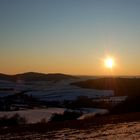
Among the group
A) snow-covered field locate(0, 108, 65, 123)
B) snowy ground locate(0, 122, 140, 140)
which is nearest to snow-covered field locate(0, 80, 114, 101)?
snow-covered field locate(0, 108, 65, 123)

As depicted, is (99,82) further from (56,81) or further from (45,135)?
(45,135)

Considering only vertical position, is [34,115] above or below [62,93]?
below

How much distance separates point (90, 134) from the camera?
1434cm

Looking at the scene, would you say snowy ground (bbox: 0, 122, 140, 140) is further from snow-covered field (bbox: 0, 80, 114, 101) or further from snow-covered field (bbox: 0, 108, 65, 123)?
snow-covered field (bbox: 0, 80, 114, 101)

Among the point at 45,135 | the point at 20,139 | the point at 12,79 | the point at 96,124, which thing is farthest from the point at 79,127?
the point at 12,79

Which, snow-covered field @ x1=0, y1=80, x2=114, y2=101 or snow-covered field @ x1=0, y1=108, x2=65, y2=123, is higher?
snow-covered field @ x1=0, y1=80, x2=114, y2=101

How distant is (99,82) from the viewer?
124 m

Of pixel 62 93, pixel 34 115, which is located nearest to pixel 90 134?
pixel 34 115

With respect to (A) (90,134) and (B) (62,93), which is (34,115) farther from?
(B) (62,93)

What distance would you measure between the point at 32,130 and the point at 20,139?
8.45 ft

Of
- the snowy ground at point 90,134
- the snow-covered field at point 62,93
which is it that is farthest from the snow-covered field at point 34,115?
the snow-covered field at point 62,93

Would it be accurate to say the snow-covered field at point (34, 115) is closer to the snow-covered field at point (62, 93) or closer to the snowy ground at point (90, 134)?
the snowy ground at point (90, 134)

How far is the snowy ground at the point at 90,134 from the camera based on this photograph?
13461 mm

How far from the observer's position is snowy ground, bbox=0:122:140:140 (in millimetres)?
13461
